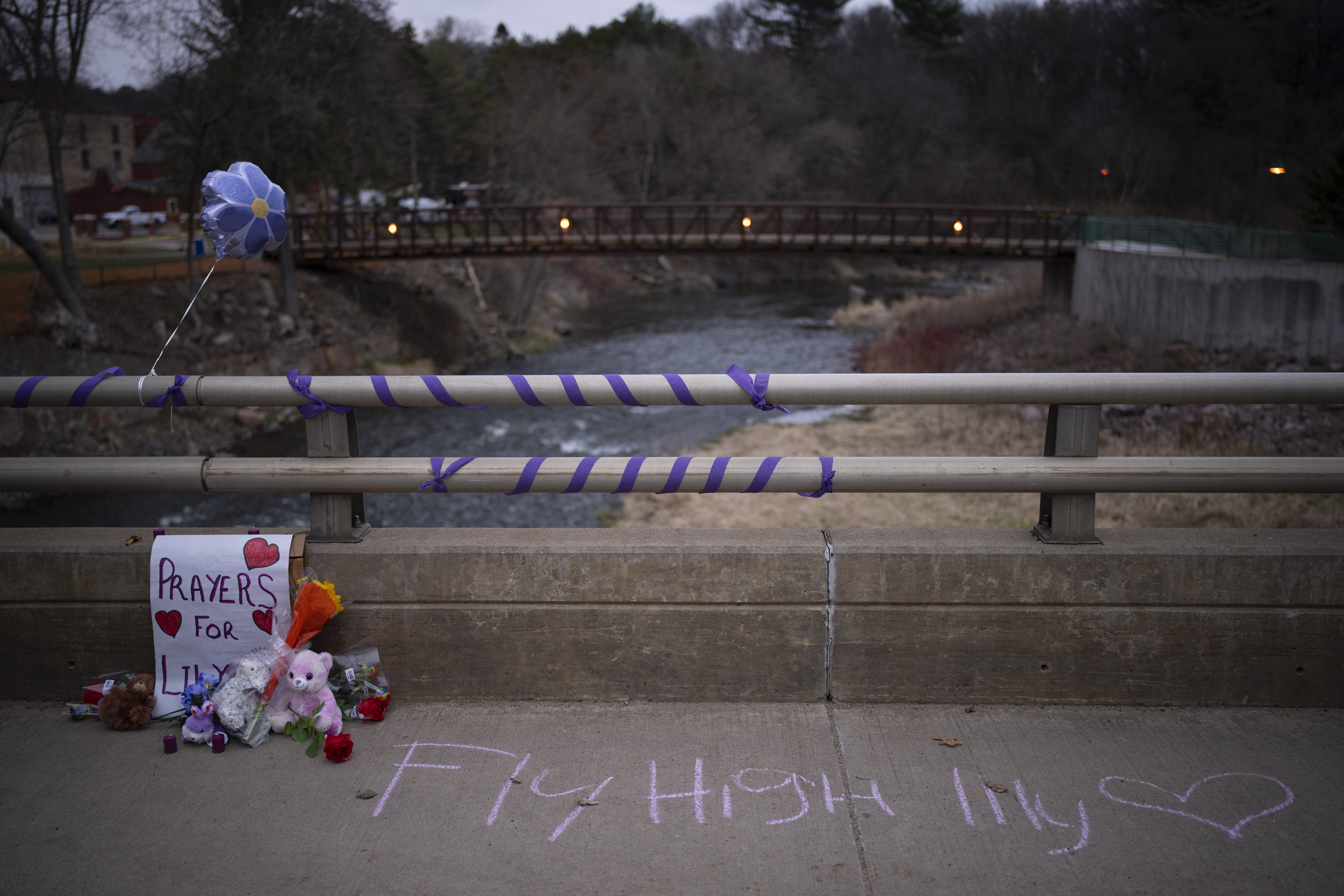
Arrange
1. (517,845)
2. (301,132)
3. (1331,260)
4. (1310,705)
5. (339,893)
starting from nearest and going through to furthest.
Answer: (339,893) → (517,845) → (1310,705) → (1331,260) → (301,132)

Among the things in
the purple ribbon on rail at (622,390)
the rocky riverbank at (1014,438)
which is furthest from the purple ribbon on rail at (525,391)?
the rocky riverbank at (1014,438)

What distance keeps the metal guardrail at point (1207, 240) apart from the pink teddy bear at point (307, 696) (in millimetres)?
27531

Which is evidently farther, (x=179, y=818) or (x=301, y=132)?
(x=301, y=132)

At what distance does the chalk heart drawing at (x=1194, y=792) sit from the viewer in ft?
10.7

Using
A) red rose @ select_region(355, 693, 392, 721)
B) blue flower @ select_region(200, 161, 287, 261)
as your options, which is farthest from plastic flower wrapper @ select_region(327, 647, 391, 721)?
blue flower @ select_region(200, 161, 287, 261)

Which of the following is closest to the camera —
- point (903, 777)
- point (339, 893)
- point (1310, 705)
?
point (339, 893)

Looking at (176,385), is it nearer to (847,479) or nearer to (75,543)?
(75,543)

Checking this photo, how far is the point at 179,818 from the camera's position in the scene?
3355mm

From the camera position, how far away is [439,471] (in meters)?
3.95

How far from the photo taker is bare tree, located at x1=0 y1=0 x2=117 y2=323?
24.9 m

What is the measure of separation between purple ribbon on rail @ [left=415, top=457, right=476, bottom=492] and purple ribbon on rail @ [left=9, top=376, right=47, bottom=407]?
1497mm

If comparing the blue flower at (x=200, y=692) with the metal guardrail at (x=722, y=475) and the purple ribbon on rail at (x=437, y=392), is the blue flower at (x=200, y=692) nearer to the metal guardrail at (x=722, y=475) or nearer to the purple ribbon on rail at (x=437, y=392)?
the metal guardrail at (x=722, y=475)

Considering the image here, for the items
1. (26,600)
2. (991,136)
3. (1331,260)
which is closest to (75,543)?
(26,600)

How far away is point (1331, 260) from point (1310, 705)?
2553cm
